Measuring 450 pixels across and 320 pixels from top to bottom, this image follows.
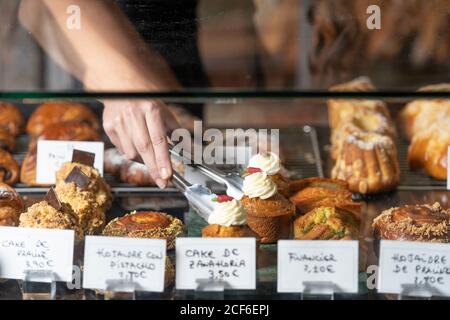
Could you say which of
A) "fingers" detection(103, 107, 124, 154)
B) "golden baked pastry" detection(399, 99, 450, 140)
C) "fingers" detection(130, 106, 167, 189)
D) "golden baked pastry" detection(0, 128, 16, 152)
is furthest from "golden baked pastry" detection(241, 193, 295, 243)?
"golden baked pastry" detection(0, 128, 16, 152)

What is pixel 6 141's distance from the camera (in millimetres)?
2316

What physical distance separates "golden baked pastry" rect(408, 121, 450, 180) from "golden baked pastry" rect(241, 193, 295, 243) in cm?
62

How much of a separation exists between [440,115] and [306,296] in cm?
110

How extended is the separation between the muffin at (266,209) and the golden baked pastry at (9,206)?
20.0 inches

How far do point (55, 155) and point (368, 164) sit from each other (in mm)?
867

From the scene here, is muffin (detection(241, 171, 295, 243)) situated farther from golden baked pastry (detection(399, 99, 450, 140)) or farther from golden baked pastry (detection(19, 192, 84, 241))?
golden baked pastry (detection(399, 99, 450, 140))

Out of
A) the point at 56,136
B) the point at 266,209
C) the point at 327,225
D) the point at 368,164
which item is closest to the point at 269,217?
the point at 266,209

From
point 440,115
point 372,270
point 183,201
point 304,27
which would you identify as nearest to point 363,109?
point 440,115

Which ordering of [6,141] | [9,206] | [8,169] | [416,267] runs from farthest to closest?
[6,141], [8,169], [9,206], [416,267]

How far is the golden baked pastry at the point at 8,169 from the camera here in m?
2.05

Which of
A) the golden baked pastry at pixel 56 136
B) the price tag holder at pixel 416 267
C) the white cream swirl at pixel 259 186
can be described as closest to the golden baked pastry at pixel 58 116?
the golden baked pastry at pixel 56 136

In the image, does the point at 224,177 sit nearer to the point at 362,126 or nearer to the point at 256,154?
the point at 256,154

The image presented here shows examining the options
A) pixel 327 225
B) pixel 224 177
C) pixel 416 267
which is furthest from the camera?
pixel 224 177

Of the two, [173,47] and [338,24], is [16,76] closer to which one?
[173,47]
